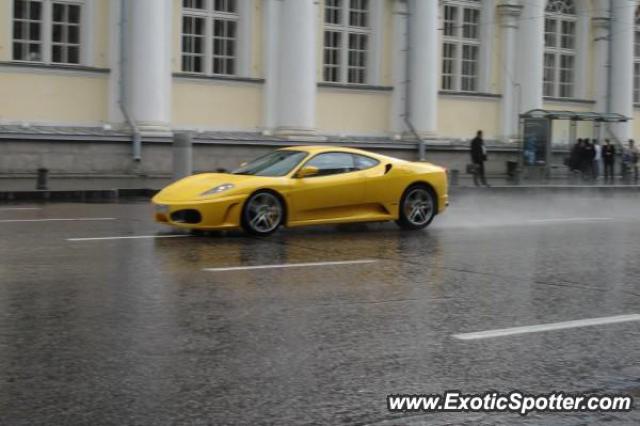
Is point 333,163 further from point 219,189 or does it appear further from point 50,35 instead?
point 50,35

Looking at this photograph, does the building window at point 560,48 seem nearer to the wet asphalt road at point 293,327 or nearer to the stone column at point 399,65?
the stone column at point 399,65

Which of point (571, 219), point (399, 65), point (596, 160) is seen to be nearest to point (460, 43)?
point (399, 65)

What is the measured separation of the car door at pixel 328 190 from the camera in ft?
45.8

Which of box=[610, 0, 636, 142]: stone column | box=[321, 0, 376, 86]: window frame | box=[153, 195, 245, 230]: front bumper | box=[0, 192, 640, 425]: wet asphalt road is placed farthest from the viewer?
box=[610, 0, 636, 142]: stone column

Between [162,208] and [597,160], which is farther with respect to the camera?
[597,160]

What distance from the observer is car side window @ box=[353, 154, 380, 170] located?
1472 cm

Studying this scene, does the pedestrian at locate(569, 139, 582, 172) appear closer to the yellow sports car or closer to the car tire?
the yellow sports car

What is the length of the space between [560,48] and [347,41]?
10.6m

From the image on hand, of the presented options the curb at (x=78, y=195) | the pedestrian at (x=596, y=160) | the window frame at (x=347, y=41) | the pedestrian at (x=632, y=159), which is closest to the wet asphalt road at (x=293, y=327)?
the curb at (x=78, y=195)

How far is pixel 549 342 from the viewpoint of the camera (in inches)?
278

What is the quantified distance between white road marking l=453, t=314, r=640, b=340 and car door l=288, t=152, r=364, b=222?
21.3ft

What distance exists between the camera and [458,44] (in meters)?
35.9

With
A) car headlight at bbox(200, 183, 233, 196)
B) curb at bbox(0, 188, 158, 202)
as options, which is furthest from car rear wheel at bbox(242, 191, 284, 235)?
curb at bbox(0, 188, 158, 202)

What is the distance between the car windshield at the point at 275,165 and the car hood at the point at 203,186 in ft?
0.90
